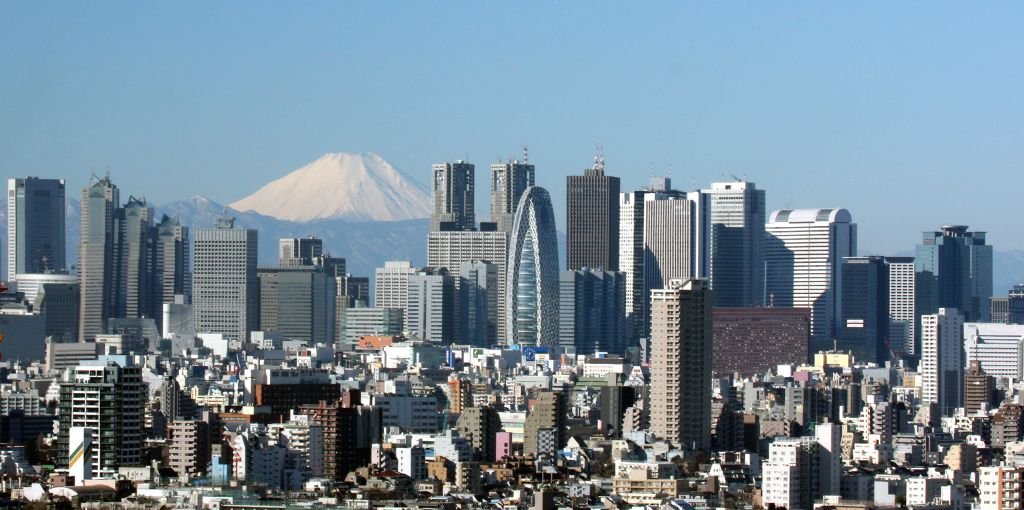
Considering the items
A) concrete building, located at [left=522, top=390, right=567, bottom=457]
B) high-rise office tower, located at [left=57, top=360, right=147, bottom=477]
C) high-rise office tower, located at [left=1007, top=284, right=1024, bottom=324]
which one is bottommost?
concrete building, located at [left=522, top=390, right=567, bottom=457]

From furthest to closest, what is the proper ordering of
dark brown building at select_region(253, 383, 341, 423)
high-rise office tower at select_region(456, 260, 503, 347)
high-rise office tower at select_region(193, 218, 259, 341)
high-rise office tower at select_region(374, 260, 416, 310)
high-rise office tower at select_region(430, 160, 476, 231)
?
high-rise office tower at select_region(430, 160, 476, 231) → high-rise office tower at select_region(374, 260, 416, 310) → high-rise office tower at select_region(193, 218, 259, 341) → high-rise office tower at select_region(456, 260, 503, 347) → dark brown building at select_region(253, 383, 341, 423)

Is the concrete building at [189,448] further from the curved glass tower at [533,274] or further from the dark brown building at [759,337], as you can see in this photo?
the curved glass tower at [533,274]

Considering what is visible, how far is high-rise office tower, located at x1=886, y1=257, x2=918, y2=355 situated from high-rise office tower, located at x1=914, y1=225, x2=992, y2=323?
0.56 meters

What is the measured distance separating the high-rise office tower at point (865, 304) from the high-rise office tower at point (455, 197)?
20774 millimetres

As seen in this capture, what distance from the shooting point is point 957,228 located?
14262 cm

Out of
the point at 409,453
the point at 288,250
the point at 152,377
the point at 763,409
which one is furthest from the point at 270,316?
the point at 409,453

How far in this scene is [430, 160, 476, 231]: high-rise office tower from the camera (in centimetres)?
14850

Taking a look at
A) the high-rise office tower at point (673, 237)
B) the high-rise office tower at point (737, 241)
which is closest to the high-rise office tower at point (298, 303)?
the high-rise office tower at point (673, 237)

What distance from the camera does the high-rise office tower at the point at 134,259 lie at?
137m

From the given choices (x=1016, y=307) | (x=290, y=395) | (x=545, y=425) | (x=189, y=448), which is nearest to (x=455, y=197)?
(x=1016, y=307)

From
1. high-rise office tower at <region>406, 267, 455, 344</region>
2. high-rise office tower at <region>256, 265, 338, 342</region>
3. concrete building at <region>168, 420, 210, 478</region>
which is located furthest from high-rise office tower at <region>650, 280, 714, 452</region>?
high-rise office tower at <region>256, 265, 338, 342</region>

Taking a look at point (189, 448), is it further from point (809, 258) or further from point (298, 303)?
point (809, 258)

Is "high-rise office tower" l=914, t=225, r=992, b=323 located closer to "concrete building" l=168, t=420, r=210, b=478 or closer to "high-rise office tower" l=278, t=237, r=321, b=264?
"high-rise office tower" l=278, t=237, r=321, b=264

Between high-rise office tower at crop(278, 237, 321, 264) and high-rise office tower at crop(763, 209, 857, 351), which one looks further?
high-rise office tower at crop(278, 237, 321, 264)
